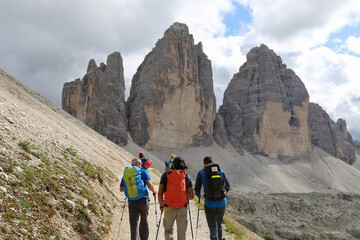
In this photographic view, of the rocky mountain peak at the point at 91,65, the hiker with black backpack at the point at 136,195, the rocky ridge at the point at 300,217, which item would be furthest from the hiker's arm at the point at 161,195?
the rocky mountain peak at the point at 91,65

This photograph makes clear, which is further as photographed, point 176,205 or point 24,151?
point 24,151

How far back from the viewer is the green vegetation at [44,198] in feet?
17.1

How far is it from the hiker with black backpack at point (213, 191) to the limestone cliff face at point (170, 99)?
2627 inches

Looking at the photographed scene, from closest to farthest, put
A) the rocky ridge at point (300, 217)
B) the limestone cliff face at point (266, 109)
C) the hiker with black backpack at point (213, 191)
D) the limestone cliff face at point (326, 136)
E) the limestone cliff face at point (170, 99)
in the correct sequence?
the hiker with black backpack at point (213, 191) < the rocky ridge at point (300, 217) < the limestone cliff face at point (170, 99) < the limestone cliff face at point (266, 109) < the limestone cliff face at point (326, 136)

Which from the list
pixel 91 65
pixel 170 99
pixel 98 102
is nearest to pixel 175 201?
pixel 98 102

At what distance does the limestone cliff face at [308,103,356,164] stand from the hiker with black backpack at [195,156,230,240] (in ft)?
394

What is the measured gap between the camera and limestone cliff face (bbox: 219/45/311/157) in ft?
320

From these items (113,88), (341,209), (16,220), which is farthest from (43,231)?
(113,88)

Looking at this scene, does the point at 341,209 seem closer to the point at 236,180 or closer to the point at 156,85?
the point at 236,180

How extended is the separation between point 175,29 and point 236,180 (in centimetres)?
4435

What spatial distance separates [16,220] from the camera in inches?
200

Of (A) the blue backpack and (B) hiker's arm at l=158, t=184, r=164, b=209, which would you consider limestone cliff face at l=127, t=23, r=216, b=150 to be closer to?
(A) the blue backpack

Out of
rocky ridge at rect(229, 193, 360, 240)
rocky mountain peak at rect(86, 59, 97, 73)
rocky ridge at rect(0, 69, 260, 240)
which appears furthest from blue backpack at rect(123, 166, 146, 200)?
rocky mountain peak at rect(86, 59, 97, 73)

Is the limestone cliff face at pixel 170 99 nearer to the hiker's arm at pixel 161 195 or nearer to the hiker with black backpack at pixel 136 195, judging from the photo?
the hiker with black backpack at pixel 136 195
